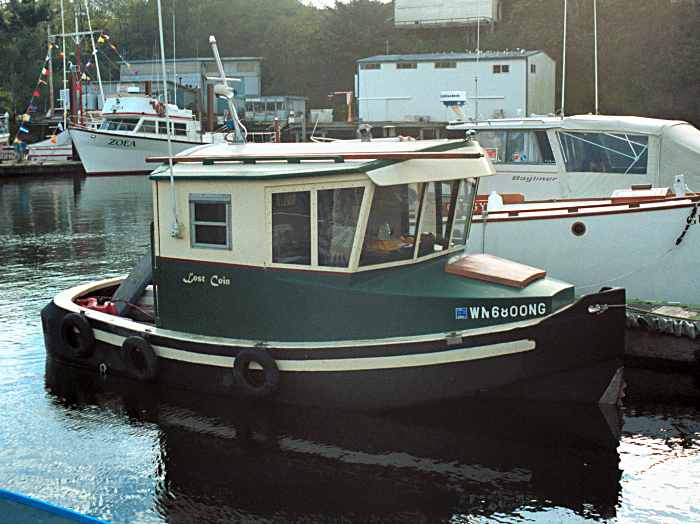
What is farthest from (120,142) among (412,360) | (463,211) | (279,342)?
(412,360)

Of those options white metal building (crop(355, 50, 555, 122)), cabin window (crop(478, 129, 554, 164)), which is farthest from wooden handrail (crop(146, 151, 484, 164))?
white metal building (crop(355, 50, 555, 122))

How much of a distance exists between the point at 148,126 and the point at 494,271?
45.4 metres

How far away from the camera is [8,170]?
160ft

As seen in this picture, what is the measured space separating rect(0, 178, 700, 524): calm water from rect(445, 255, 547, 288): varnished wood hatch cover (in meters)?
1.41

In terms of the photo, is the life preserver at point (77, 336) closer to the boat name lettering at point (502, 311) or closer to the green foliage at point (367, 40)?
the boat name lettering at point (502, 311)

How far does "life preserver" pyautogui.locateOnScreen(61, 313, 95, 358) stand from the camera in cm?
1150

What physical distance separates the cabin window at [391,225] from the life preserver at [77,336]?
3916 mm

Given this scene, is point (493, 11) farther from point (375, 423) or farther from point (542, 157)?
point (375, 423)

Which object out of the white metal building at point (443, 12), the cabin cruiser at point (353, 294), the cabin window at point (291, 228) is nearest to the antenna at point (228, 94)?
the cabin cruiser at point (353, 294)

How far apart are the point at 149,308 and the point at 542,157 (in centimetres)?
869

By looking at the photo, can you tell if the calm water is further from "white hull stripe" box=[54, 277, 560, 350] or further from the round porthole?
the round porthole

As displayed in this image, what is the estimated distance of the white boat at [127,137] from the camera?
168ft

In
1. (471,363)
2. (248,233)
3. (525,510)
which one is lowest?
(525,510)

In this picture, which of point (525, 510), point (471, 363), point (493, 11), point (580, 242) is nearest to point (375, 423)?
point (471, 363)
